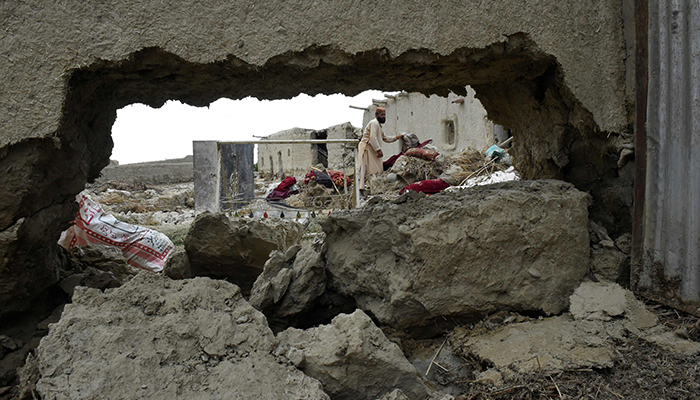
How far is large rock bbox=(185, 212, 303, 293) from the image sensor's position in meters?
3.06

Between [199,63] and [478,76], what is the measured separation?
154cm

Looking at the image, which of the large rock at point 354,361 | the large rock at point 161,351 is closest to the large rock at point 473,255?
the large rock at point 354,361

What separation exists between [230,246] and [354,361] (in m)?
1.63

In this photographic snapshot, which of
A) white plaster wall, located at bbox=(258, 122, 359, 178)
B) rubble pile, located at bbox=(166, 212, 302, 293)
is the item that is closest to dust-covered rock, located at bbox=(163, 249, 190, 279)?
rubble pile, located at bbox=(166, 212, 302, 293)

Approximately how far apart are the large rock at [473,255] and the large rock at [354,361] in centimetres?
46

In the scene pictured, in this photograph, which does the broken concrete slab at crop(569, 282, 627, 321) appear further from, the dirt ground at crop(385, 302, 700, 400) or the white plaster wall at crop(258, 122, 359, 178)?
the white plaster wall at crop(258, 122, 359, 178)

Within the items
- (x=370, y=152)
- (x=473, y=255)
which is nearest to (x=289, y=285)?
(x=473, y=255)

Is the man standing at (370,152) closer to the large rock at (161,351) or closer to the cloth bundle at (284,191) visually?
the cloth bundle at (284,191)

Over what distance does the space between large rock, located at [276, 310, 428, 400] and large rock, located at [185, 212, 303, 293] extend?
4.57ft

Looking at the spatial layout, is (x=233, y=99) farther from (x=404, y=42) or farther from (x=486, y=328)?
(x=486, y=328)

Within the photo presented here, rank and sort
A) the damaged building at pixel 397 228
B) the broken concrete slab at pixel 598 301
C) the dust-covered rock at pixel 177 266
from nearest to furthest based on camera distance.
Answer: the damaged building at pixel 397 228 → the broken concrete slab at pixel 598 301 → the dust-covered rock at pixel 177 266

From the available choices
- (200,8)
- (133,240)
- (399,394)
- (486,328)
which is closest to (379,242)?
(486,328)

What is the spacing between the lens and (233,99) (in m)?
2.78

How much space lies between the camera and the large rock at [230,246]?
3.06 m
